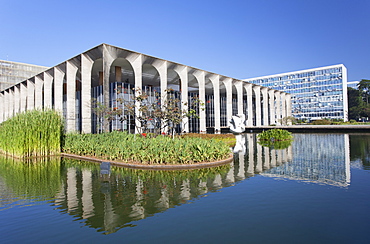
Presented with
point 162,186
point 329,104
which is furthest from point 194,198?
point 329,104

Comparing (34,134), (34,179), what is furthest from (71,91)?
(34,179)

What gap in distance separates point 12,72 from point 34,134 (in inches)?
2900

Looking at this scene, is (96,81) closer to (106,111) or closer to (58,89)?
(58,89)

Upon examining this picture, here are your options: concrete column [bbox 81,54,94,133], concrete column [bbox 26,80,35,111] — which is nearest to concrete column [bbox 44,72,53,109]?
concrete column [bbox 26,80,35,111]

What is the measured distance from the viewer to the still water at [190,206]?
176 inches

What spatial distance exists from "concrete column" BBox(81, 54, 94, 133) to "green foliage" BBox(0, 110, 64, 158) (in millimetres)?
10643

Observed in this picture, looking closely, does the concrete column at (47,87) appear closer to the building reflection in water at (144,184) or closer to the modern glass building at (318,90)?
the building reflection in water at (144,184)

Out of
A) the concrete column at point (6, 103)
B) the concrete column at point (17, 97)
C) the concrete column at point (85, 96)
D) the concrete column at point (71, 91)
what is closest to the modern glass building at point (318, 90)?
the concrete column at point (71, 91)

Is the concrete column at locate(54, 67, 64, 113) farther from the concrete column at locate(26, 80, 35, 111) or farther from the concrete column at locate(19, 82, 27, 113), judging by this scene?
the concrete column at locate(19, 82, 27, 113)

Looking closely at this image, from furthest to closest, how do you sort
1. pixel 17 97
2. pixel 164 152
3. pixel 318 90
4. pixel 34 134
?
pixel 318 90
pixel 17 97
pixel 34 134
pixel 164 152

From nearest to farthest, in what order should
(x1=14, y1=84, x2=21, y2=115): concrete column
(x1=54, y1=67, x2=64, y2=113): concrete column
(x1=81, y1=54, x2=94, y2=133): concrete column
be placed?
(x1=81, y1=54, x2=94, y2=133): concrete column
(x1=54, y1=67, x2=64, y2=113): concrete column
(x1=14, y1=84, x2=21, y2=115): concrete column

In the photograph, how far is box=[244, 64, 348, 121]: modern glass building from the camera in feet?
290

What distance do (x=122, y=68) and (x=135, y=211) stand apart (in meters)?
31.0

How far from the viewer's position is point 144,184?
8.02 m
